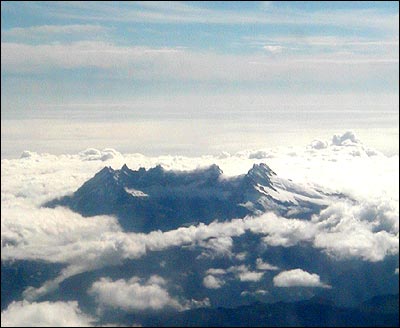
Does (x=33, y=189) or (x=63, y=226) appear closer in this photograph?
(x=33, y=189)

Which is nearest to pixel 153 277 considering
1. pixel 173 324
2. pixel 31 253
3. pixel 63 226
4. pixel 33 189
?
pixel 173 324

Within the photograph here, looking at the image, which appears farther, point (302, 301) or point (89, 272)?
point (302, 301)

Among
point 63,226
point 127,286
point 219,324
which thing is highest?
point 63,226

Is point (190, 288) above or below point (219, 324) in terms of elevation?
above

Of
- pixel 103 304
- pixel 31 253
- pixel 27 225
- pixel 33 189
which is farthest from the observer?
pixel 103 304

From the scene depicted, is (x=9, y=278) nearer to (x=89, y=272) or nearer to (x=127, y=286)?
(x=89, y=272)

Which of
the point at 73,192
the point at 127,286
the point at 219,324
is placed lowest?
the point at 219,324

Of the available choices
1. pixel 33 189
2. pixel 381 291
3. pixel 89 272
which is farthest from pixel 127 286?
pixel 381 291

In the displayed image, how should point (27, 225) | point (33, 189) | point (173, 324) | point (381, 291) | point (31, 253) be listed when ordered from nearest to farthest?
point (27, 225) → point (33, 189) → point (31, 253) → point (173, 324) → point (381, 291)

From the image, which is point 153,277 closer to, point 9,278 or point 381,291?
point 9,278
